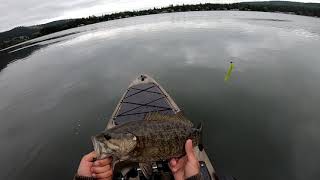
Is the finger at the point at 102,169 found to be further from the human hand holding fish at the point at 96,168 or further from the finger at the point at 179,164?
the finger at the point at 179,164

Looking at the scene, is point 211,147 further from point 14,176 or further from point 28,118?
point 28,118

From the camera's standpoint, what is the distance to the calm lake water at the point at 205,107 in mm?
20672

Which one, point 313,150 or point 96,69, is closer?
point 313,150

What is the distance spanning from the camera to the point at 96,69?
4997cm

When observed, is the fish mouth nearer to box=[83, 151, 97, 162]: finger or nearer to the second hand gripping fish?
the second hand gripping fish

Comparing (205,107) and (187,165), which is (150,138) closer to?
(187,165)

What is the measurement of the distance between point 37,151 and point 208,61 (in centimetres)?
3092

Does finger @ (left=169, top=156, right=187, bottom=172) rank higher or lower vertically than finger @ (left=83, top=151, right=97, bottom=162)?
lower

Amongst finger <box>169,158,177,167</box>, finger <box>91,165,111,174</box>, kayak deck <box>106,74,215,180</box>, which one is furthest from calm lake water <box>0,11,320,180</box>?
→ finger <box>91,165,111,174</box>

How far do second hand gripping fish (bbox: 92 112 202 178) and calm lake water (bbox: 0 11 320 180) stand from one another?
14222mm

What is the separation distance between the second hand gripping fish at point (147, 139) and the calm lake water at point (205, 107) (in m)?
14.2

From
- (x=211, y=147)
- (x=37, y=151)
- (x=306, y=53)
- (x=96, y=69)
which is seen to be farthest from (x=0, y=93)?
(x=306, y=53)

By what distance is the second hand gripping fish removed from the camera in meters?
4.73

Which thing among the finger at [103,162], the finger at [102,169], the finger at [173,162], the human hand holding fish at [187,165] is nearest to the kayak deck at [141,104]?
the human hand holding fish at [187,165]
